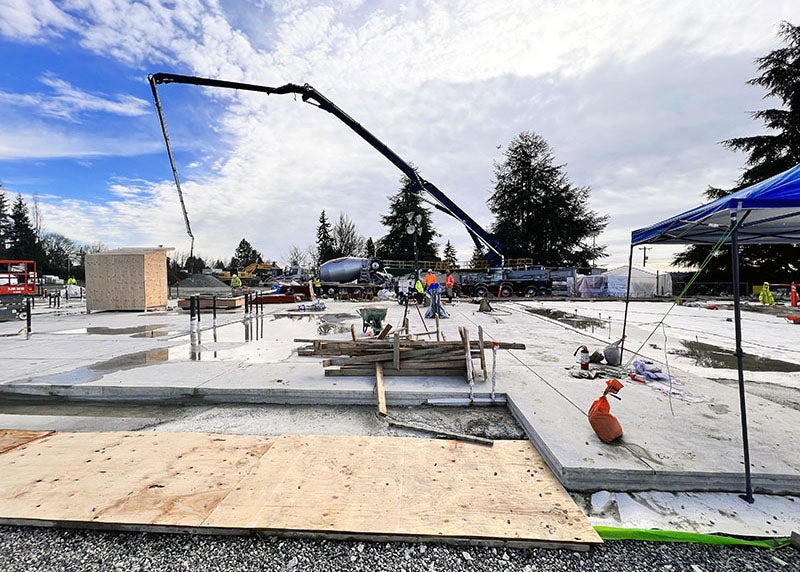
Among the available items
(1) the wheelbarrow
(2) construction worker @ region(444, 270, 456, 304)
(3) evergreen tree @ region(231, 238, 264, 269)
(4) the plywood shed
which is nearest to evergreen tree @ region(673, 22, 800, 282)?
(2) construction worker @ region(444, 270, 456, 304)

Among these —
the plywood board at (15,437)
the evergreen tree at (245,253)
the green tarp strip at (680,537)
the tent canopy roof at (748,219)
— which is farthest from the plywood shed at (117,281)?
the evergreen tree at (245,253)

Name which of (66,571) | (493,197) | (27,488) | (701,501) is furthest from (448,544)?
(493,197)

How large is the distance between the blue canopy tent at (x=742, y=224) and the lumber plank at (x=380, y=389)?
348cm

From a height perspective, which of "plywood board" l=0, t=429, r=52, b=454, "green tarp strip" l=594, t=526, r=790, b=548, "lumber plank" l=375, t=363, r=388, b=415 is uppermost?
"lumber plank" l=375, t=363, r=388, b=415

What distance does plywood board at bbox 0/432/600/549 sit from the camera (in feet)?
8.21

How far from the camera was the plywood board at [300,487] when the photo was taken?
8.21 ft

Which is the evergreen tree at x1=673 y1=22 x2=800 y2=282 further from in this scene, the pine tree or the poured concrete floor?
the pine tree

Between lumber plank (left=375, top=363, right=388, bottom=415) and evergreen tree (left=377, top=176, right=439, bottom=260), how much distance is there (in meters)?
45.1

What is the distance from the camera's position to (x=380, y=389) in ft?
16.6

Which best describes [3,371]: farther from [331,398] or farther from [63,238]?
[63,238]

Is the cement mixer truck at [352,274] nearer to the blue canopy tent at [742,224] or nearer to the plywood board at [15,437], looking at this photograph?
the blue canopy tent at [742,224]

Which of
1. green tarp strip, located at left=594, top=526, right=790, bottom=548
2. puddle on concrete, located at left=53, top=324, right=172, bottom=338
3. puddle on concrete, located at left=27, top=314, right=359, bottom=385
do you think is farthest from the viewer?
puddle on concrete, located at left=53, top=324, right=172, bottom=338

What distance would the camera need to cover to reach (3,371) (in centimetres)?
620

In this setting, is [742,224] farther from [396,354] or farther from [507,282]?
[507,282]
